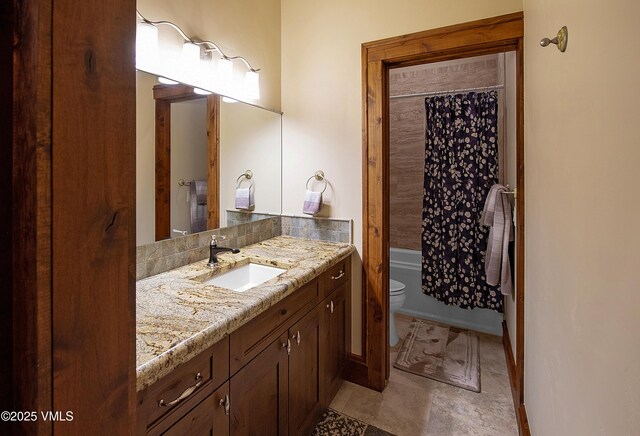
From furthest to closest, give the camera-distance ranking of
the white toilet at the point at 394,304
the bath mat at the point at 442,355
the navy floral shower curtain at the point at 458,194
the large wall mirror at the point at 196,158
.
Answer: the navy floral shower curtain at the point at 458,194 → the white toilet at the point at 394,304 → the bath mat at the point at 442,355 → the large wall mirror at the point at 196,158

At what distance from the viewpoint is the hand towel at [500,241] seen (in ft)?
7.29

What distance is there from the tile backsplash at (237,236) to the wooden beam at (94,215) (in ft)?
3.53

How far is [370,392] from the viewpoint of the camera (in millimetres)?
2055

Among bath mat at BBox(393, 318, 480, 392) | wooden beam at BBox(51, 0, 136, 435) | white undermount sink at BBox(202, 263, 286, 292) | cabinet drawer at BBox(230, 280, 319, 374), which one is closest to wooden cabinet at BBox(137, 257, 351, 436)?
cabinet drawer at BBox(230, 280, 319, 374)

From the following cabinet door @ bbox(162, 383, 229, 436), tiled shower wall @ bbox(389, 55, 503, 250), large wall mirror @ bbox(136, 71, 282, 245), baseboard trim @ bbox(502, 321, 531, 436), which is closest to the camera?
cabinet door @ bbox(162, 383, 229, 436)

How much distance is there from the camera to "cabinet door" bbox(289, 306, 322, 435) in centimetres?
145

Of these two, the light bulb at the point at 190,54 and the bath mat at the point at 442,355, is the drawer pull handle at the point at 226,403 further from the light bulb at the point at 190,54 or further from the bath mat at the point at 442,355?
the bath mat at the point at 442,355

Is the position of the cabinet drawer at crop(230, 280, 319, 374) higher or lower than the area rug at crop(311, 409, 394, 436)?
higher

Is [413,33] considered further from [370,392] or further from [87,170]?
[370,392]

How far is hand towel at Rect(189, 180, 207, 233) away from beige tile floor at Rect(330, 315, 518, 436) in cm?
130

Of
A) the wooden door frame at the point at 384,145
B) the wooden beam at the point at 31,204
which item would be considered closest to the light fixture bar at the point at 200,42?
→ the wooden door frame at the point at 384,145

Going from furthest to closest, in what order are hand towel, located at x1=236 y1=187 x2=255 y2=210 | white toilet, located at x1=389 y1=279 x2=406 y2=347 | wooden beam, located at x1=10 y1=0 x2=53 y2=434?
white toilet, located at x1=389 y1=279 x2=406 y2=347, hand towel, located at x1=236 y1=187 x2=255 y2=210, wooden beam, located at x1=10 y1=0 x2=53 y2=434

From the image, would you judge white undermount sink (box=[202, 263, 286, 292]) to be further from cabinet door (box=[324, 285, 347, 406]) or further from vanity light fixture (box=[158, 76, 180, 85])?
vanity light fixture (box=[158, 76, 180, 85])

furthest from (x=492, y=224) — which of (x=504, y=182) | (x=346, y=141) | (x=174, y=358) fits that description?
(x=174, y=358)
